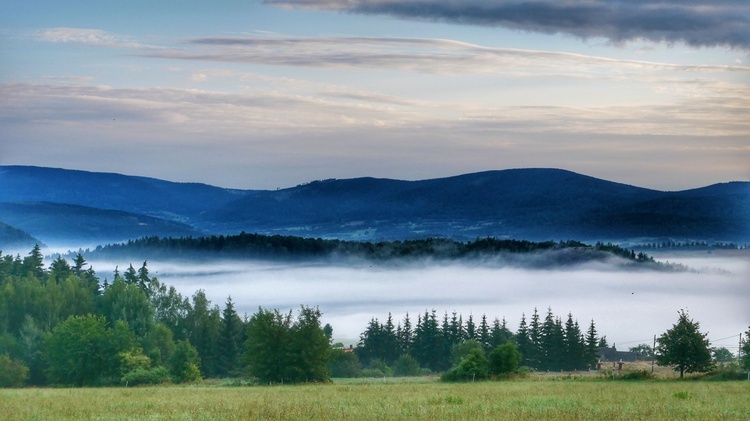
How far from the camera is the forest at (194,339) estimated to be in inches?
3669

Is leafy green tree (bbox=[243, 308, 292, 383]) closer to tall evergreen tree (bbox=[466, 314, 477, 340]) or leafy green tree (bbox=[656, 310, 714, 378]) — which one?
leafy green tree (bbox=[656, 310, 714, 378])

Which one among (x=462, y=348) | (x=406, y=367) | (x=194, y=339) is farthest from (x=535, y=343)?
(x=194, y=339)

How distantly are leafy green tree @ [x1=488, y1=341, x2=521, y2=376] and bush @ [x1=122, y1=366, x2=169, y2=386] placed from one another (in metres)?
29.9

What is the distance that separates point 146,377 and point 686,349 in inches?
1847

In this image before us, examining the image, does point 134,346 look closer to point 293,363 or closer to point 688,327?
point 293,363

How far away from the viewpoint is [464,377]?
79688mm

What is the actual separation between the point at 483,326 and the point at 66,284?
67892 millimetres

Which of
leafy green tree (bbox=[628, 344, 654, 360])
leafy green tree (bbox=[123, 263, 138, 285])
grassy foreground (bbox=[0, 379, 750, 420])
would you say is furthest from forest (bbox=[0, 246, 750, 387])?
grassy foreground (bbox=[0, 379, 750, 420])

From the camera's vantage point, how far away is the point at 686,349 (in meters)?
78.9

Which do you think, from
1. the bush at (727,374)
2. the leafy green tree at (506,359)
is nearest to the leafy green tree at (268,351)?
the leafy green tree at (506,359)

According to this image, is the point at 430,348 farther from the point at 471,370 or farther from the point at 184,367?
the point at 471,370

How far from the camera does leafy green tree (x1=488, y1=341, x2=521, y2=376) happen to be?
82938 mm

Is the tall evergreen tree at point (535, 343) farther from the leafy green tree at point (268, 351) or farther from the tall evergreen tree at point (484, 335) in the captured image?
the leafy green tree at point (268, 351)

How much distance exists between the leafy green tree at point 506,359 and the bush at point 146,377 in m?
29.9
